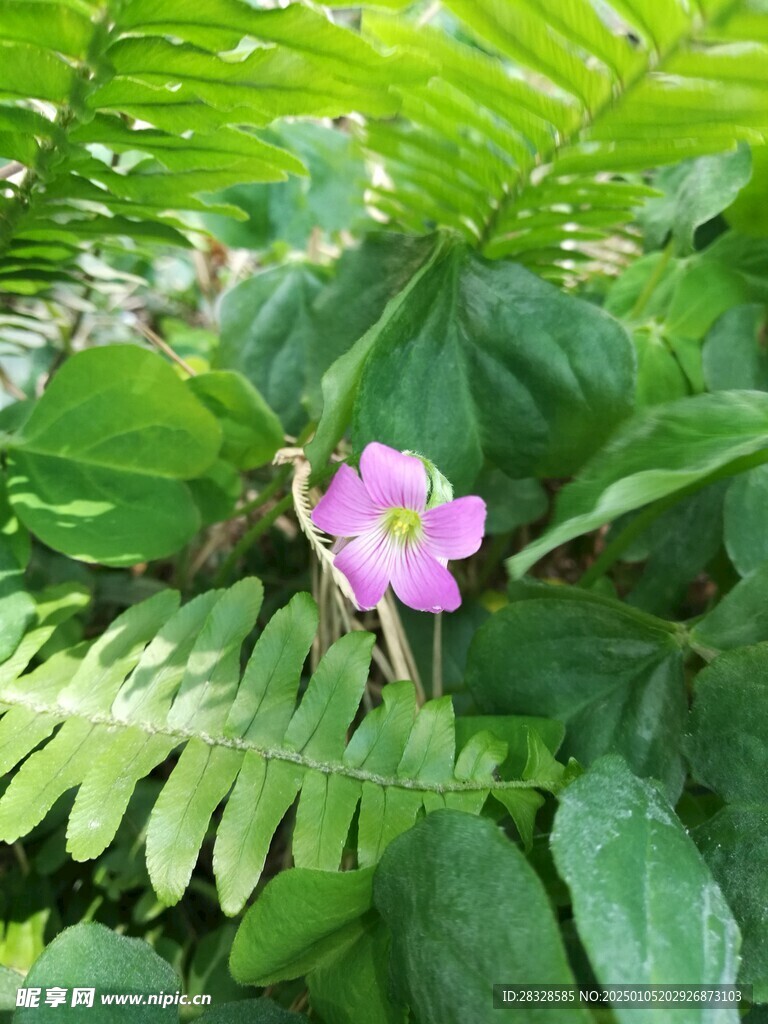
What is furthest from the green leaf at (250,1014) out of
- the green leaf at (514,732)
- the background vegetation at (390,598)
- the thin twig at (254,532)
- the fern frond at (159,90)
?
the fern frond at (159,90)

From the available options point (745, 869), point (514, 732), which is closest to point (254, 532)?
point (514, 732)

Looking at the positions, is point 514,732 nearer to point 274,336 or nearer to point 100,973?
point 100,973

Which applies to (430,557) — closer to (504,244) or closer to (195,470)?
(195,470)

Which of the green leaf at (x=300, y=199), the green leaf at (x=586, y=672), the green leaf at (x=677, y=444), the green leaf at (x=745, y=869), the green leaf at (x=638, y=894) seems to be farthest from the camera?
the green leaf at (x=300, y=199)

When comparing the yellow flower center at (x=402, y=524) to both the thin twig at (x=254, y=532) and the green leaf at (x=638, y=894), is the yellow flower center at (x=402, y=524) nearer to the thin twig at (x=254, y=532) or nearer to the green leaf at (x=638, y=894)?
the thin twig at (x=254, y=532)

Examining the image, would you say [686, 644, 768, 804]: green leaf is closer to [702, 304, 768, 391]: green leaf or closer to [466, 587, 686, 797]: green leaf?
[466, 587, 686, 797]: green leaf
